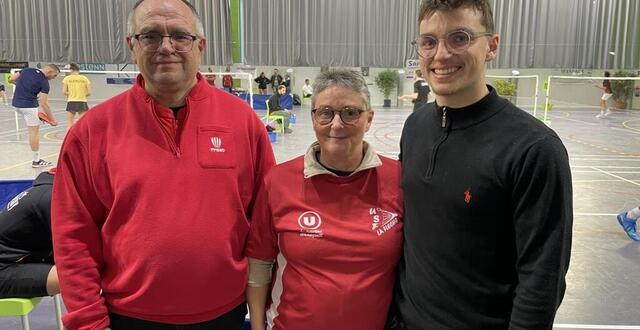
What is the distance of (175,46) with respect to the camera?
1.67 metres

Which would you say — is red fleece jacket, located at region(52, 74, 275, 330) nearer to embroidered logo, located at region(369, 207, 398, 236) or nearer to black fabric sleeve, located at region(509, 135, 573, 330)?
embroidered logo, located at region(369, 207, 398, 236)

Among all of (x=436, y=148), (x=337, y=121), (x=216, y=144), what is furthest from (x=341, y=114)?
(x=216, y=144)

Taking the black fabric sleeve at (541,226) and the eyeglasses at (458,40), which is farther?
the eyeglasses at (458,40)

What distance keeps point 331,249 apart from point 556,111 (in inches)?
908

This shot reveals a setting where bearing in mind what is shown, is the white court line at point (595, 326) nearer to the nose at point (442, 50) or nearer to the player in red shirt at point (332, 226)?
the player in red shirt at point (332, 226)

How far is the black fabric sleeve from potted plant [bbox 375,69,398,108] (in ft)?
76.3

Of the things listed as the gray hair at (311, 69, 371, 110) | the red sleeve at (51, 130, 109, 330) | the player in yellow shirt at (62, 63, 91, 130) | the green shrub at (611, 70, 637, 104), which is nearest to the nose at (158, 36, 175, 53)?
the red sleeve at (51, 130, 109, 330)

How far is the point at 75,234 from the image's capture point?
1664mm

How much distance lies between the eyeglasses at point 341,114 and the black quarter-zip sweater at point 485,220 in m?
0.24

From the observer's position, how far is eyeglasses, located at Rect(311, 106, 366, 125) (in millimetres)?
1751

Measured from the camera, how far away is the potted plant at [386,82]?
2400 cm

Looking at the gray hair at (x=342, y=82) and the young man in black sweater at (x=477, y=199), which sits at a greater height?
the gray hair at (x=342, y=82)

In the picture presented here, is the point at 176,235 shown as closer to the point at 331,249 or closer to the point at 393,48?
the point at 331,249

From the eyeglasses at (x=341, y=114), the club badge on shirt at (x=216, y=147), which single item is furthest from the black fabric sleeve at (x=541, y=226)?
the club badge on shirt at (x=216, y=147)
